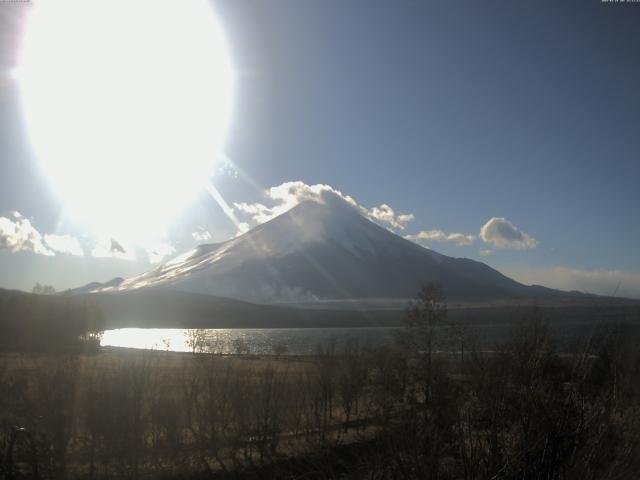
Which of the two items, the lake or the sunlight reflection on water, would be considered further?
the sunlight reflection on water

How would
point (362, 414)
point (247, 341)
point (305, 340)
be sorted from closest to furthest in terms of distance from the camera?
1. point (362, 414)
2. point (247, 341)
3. point (305, 340)

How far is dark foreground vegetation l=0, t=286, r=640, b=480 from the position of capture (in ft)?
13.4

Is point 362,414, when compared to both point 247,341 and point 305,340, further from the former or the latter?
point 305,340

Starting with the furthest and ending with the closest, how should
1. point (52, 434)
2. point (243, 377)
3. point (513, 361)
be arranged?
point (243, 377), point (52, 434), point (513, 361)

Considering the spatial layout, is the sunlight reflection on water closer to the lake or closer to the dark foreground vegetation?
the lake

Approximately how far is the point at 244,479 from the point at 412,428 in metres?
12.9

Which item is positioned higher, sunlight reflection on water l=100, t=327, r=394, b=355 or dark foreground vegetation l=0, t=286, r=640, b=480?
dark foreground vegetation l=0, t=286, r=640, b=480

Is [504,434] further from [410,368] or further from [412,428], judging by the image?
[410,368]

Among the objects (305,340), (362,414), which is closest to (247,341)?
(305,340)

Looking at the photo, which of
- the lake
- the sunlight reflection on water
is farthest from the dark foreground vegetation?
the sunlight reflection on water

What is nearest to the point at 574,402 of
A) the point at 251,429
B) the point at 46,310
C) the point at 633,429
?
the point at 633,429

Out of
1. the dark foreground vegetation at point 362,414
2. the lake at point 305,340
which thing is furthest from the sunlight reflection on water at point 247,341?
the dark foreground vegetation at point 362,414

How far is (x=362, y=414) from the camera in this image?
25.7m

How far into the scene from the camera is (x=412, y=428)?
4.25 metres
